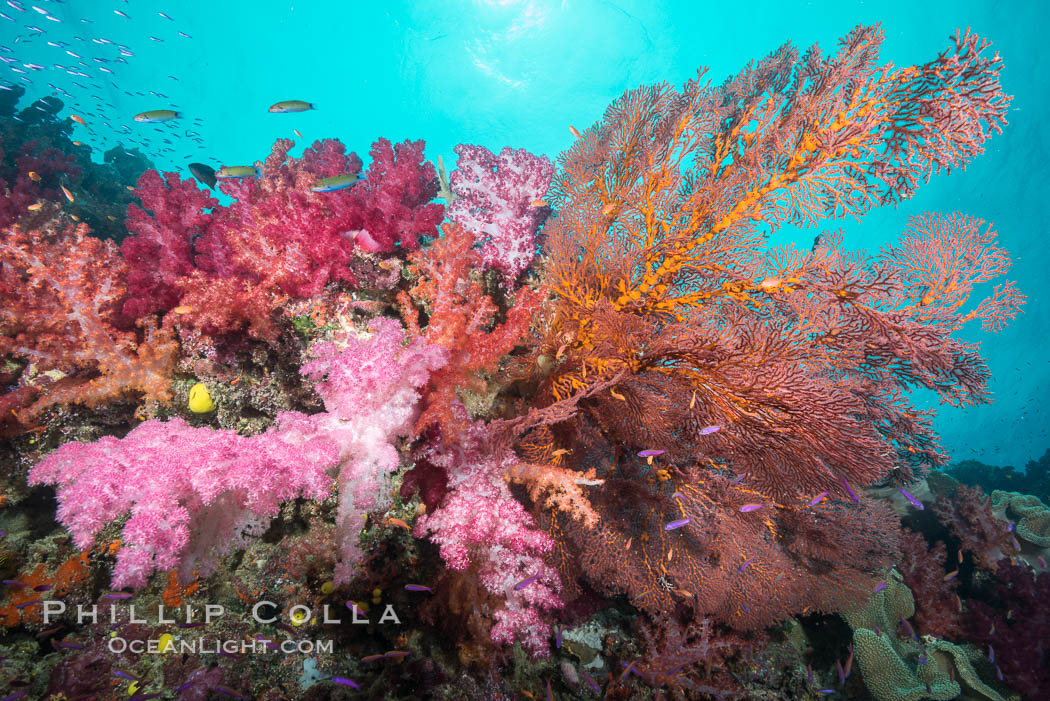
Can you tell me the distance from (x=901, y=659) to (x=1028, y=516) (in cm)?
677

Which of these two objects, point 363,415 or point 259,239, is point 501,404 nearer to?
point 363,415

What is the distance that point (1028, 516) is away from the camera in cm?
805

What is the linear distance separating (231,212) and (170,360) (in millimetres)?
1514

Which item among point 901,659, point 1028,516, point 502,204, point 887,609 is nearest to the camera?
point 502,204

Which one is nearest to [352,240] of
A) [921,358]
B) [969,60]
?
[921,358]

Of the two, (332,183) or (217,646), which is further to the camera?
(332,183)

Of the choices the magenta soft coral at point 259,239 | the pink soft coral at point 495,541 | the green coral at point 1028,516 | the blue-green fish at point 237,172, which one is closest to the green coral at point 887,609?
the green coral at point 1028,516

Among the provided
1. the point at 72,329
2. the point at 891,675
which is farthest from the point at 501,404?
the point at 891,675

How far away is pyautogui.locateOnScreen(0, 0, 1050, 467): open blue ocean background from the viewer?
26.7 meters

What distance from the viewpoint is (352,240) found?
365cm

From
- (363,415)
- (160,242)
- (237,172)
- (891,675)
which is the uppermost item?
(237,172)

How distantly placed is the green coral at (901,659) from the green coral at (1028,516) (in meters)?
4.41

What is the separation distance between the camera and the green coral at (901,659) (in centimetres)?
466

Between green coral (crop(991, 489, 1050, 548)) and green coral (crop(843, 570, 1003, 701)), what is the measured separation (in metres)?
4.41
